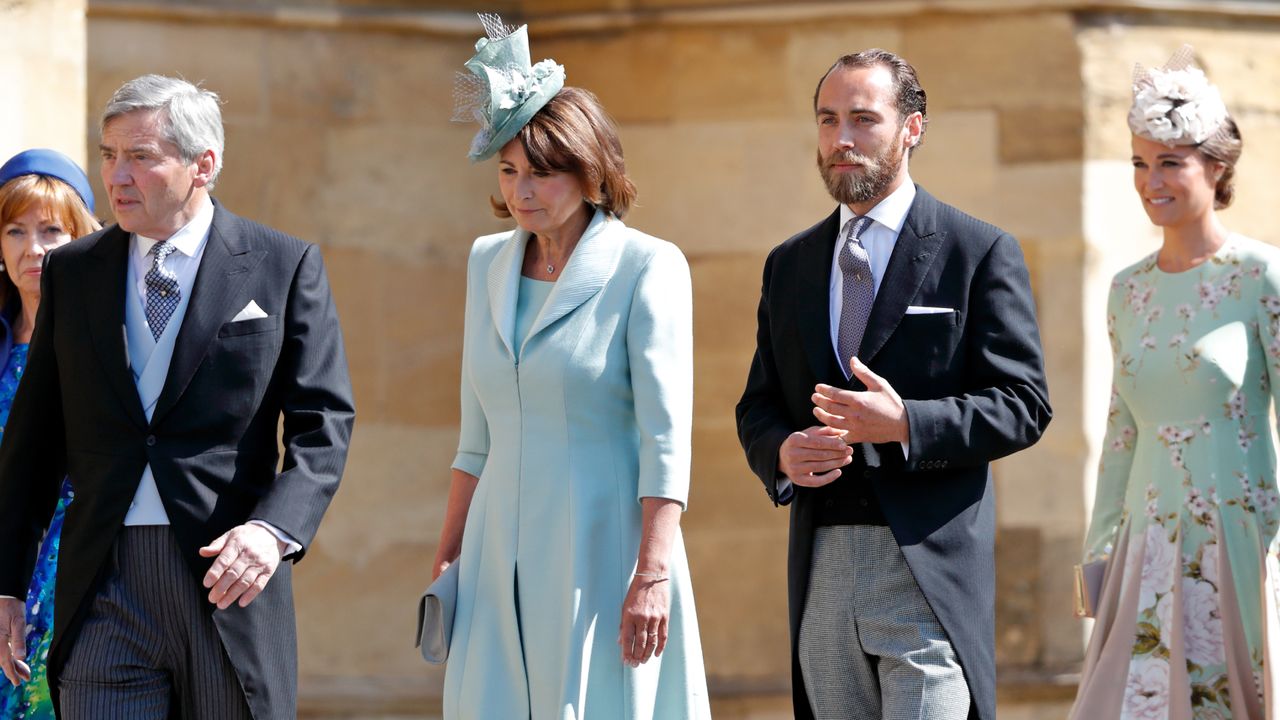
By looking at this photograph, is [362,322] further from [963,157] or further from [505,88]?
[505,88]

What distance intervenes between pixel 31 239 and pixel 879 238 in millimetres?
2280

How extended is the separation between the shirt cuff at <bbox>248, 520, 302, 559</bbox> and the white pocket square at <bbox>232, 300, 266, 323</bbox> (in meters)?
0.46

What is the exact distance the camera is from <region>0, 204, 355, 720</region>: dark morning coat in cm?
392

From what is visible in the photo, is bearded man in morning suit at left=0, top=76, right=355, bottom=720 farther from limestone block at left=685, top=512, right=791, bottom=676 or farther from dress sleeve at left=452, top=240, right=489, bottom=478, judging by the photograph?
limestone block at left=685, top=512, right=791, bottom=676

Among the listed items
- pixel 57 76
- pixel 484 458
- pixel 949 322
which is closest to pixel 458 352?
pixel 57 76

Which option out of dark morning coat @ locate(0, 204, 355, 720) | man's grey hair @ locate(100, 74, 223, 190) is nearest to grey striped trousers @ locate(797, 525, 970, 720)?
dark morning coat @ locate(0, 204, 355, 720)

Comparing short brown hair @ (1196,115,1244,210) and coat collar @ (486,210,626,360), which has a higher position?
short brown hair @ (1196,115,1244,210)

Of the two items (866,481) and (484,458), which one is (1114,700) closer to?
(866,481)

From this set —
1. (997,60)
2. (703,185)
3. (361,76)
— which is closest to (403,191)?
(361,76)

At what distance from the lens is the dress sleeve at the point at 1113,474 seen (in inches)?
203

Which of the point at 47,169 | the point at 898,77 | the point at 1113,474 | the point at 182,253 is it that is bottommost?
the point at 1113,474

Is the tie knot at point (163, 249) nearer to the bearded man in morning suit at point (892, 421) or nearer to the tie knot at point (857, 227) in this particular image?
the bearded man in morning suit at point (892, 421)

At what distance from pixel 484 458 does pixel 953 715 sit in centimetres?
121

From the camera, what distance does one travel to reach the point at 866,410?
3.88m
